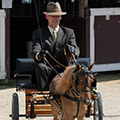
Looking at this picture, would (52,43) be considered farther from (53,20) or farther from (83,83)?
(83,83)

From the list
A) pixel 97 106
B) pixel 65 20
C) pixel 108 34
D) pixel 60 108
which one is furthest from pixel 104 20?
pixel 60 108

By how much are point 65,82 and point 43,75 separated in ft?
2.46

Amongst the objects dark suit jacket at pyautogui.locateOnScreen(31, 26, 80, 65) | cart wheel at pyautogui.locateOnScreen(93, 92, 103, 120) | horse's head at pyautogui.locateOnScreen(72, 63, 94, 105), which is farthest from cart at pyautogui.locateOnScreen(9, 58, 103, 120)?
horse's head at pyautogui.locateOnScreen(72, 63, 94, 105)

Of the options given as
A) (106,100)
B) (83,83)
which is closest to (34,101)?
(83,83)

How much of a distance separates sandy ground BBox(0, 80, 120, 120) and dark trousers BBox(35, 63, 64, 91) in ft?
5.60

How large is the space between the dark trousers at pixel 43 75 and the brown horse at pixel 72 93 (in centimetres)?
22

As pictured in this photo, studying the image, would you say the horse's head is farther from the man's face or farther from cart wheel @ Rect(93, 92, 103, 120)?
the man's face

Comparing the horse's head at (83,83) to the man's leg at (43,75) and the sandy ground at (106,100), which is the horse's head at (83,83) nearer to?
the man's leg at (43,75)

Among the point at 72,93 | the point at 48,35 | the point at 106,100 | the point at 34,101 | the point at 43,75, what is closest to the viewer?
the point at 72,93

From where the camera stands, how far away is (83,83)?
4.09 metres

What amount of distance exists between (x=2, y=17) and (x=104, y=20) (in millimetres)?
3142

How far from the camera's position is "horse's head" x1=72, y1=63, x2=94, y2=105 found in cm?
404

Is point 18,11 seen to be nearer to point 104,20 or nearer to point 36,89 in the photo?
point 104,20

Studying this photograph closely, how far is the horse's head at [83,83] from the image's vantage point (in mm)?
4043
